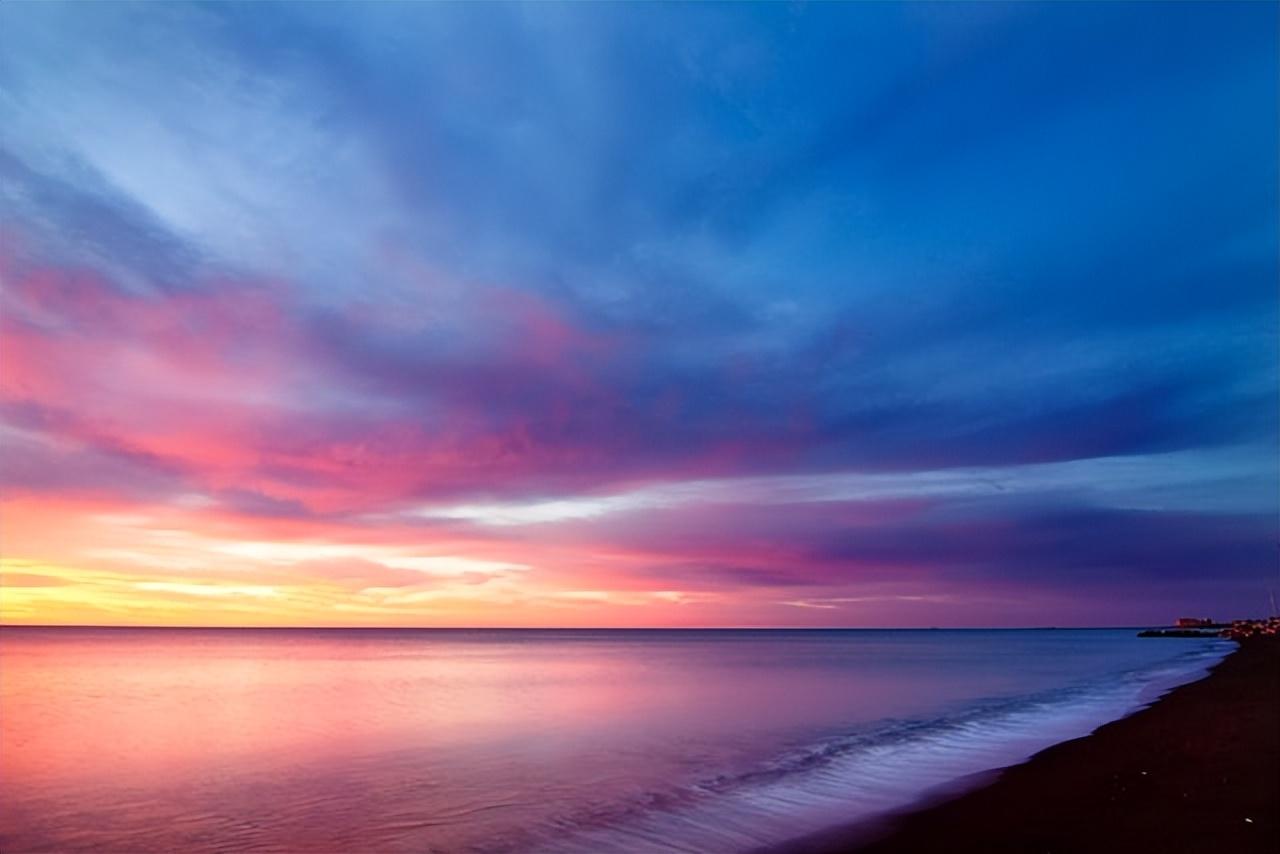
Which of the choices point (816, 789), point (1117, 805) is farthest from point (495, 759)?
point (1117, 805)

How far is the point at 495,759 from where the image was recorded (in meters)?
27.3

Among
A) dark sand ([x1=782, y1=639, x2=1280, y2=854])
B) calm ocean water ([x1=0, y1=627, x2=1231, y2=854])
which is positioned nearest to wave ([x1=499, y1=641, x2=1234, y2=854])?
calm ocean water ([x1=0, y1=627, x2=1231, y2=854])

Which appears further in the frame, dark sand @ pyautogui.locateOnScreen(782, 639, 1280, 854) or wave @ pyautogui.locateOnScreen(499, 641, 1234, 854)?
wave @ pyautogui.locateOnScreen(499, 641, 1234, 854)

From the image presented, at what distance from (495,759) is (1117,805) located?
1820 centimetres

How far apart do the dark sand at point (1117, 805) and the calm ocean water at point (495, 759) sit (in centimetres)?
171

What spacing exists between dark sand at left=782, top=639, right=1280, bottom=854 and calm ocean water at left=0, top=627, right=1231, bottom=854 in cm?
171

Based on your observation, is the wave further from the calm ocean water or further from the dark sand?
the dark sand

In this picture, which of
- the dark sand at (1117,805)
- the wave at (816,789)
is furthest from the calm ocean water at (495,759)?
the dark sand at (1117,805)

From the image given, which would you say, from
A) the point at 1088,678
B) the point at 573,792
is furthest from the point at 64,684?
the point at 1088,678

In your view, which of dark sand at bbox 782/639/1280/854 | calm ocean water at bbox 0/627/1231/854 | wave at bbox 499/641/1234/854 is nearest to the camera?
dark sand at bbox 782/639/1280/854

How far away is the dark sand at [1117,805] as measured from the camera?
13.4 meters

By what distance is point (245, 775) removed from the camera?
979 inches

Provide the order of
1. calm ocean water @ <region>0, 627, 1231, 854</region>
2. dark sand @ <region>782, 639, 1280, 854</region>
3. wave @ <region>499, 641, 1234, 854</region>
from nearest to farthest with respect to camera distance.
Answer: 1. dark sand @ <region>782, 639, 1280, 854</region>
2. wave @ <region>499, 641, 1234, 854</region>
3. calm ocean water @ <region>0, 627, 1231, 854</region>

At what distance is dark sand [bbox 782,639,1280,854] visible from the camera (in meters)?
13.4
